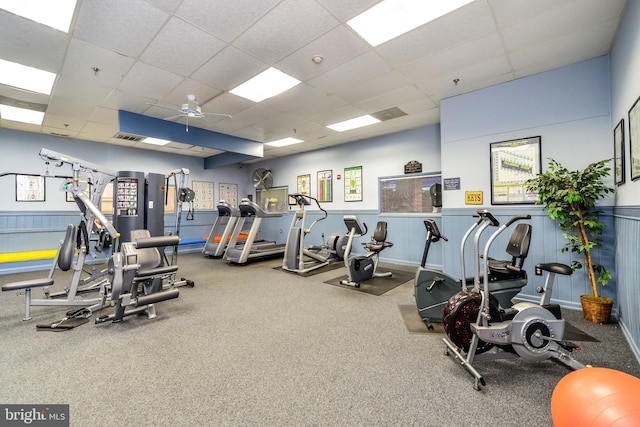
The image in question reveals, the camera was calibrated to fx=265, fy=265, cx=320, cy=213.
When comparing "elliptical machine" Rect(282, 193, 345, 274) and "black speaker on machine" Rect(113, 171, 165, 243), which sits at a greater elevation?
"black speaker on machine" Rect(113, 171, 165, 243)

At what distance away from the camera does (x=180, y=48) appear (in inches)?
110

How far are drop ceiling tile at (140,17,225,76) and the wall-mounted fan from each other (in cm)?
499

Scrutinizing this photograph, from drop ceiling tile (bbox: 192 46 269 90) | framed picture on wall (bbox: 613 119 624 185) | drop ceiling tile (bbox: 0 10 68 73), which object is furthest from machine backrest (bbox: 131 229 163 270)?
framed picture on wall (bbox: 613 119 624 185)

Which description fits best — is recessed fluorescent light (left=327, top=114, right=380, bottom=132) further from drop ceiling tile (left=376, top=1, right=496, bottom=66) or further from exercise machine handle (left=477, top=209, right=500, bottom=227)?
exercise machine handle (left=477, top=209, right=500, bottom=227)

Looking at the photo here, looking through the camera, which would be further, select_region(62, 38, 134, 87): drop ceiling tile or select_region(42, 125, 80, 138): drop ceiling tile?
select_region(42, 125, 80, 138): drop ceiling tile

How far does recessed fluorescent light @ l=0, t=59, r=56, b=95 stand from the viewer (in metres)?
3.15

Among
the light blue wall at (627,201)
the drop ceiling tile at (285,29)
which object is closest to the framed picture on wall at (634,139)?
the light blue wall at (627,201)

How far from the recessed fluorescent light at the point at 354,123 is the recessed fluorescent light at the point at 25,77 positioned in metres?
4.24

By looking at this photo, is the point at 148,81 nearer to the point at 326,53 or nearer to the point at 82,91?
the point at 82,91

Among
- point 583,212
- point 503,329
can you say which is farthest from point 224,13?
point 583,212

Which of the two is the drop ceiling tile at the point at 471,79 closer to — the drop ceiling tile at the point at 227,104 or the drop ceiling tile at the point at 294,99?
the drop ceiling tile at the point at 294,99

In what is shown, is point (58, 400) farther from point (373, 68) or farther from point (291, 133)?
point (291, 133)

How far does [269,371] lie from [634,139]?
11.4ft

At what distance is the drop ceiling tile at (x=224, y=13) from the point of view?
221 centimetres
